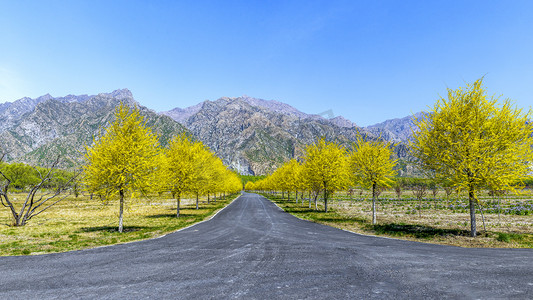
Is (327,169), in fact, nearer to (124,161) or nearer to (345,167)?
(345,167)

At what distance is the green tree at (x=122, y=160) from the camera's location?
1773 cm

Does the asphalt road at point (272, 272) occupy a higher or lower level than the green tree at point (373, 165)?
lower

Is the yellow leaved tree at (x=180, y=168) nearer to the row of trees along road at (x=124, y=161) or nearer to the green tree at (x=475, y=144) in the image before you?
the row of trees along road at (x=124, y=161)

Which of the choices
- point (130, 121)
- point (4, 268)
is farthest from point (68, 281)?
point (130, 121)

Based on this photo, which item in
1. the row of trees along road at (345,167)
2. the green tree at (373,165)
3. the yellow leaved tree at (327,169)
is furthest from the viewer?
Result: the yellow leaved tree at (327,169)

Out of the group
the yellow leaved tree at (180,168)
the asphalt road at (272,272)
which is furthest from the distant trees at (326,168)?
the asphalt road at (272,272)

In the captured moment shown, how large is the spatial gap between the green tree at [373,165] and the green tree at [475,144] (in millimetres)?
6007

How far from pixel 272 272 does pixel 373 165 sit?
1819cm

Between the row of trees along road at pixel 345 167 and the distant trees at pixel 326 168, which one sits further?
the distant trees at pixel 326 168

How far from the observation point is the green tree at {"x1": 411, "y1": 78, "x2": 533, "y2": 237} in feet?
47.6

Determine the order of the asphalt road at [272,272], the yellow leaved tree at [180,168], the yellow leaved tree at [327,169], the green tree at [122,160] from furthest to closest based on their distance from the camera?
1. the yellow leaved tree at [327,169]
2. the yellow leaved tree at [180,168]
3. the green tree at [122,160]
4. the asphalt road at [272,272]

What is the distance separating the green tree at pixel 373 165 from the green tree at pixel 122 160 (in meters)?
18.5

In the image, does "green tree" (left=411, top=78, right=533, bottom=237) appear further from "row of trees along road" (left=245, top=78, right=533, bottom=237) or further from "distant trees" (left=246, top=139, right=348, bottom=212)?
"distant trees" (left=246, top=139, right=348, bottom=212)

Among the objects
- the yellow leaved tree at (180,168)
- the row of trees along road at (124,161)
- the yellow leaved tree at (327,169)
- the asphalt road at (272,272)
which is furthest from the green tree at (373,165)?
the yellow leaved tree at (180,168)
